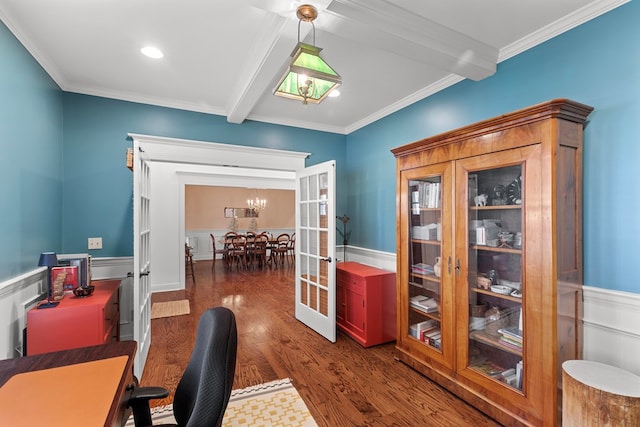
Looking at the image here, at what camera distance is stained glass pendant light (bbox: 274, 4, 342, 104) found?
59.7 inches

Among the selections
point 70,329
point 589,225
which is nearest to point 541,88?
point 589,225

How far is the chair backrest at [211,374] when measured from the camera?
2.79 feet

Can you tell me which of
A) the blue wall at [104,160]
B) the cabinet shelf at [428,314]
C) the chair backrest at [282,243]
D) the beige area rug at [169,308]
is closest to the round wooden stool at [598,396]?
the cabinet shelf at [428,314]

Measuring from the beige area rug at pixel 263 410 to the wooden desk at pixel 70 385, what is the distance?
1.01m

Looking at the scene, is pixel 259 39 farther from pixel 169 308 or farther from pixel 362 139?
pixel 169 308

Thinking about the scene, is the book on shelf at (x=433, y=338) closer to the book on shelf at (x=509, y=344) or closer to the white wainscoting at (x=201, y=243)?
the book on shelf at (x=509, y=344)

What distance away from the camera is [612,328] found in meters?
1.73

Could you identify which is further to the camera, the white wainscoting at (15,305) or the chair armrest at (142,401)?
the white wainscoting at (15,305)

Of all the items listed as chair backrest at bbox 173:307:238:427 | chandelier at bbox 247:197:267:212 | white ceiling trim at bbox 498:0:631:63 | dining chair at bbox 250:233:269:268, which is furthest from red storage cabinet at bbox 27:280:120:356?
chandelier at bbox 247:197:267:212

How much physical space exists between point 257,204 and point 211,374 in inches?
385

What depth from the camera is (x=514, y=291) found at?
6.33 ft

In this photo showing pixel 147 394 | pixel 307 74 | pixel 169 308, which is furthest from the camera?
pixel 169 308

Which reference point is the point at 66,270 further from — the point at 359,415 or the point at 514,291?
the point at 514,291

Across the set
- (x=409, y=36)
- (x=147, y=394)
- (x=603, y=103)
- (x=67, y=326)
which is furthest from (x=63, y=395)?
(x=603, y=103)
